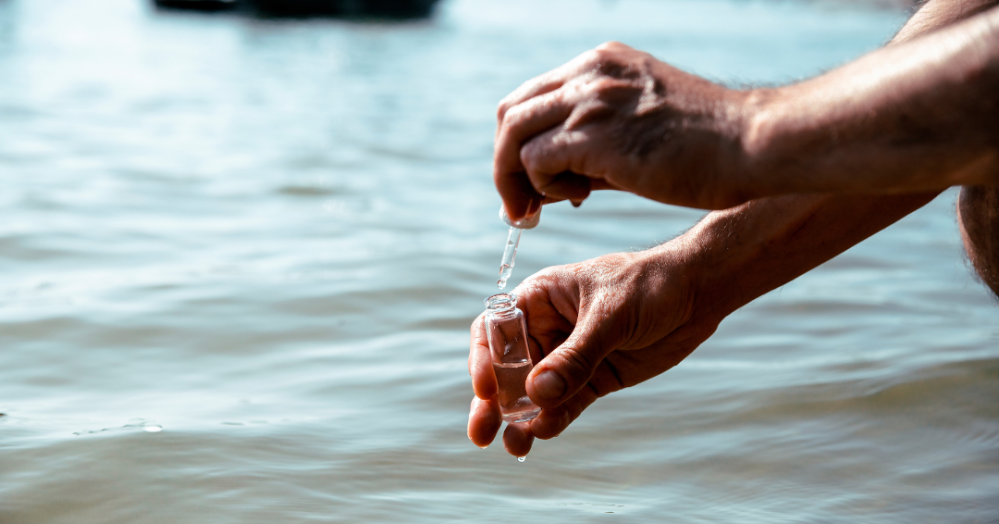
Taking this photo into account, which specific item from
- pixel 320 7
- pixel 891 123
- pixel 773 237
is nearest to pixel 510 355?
pixel 773 237

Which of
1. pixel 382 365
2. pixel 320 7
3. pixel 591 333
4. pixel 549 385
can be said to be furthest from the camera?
pixel 320 7

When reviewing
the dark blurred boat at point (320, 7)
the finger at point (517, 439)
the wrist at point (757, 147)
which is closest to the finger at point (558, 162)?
the wrist at point (757, 147)

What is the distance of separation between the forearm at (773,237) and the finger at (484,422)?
58cm

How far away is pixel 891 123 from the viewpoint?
52.9 inches

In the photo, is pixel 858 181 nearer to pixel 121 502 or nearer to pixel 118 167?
pixel 121 502

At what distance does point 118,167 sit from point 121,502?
5389 mm

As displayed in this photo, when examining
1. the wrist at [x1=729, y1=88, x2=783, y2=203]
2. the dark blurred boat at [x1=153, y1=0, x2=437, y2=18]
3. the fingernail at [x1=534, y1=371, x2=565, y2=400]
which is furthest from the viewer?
the dark blurred boat at [x1=153, y1=0, x2=437, y2=18]

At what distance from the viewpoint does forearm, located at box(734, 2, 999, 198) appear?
1304 millimetres

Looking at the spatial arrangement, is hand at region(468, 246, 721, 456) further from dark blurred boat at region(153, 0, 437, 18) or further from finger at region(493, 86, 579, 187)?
dark blurred boat at region(153, 0, 437, 18)

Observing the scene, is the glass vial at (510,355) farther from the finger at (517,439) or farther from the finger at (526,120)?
the finger at (526,120)

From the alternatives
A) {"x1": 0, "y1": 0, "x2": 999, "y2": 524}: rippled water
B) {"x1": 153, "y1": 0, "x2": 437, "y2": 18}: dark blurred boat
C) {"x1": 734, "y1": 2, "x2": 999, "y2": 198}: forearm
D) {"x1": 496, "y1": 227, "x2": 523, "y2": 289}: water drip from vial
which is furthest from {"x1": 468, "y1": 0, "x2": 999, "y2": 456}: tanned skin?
{"x1": 153, "y1": 0, "x2": 437, "y2": 18}: dark blurred boat

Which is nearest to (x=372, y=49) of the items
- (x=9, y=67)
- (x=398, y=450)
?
(x=9, y=67)

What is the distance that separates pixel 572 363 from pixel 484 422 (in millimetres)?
251

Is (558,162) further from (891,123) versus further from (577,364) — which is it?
(577,364)
